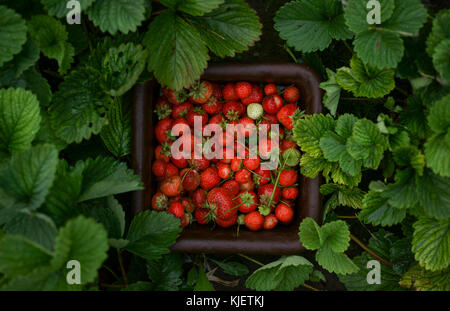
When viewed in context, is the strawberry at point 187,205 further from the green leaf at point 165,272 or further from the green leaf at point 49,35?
the green leaf at point 49,35

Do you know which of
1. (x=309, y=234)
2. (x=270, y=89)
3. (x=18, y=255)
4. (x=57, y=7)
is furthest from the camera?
(x=270, y=89)

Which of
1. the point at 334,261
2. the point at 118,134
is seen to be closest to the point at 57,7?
the point at 118,134

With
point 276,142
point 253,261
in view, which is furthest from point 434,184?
point 253,261

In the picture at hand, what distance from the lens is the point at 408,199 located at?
0.92 m

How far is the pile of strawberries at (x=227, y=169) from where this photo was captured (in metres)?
1.06

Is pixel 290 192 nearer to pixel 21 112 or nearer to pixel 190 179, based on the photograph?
pixel 190 179

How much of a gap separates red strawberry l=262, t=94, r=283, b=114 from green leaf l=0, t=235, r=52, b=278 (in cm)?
63

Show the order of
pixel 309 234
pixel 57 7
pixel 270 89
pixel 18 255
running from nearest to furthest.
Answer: pixel 18 255 < pixel 57 7 < pixel 309 234 < pixel 270 89

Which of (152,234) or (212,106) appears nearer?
(152,234)

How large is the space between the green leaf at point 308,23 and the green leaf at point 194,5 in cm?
22

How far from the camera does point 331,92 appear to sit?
1016 millimetres

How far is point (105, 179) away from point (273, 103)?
0.47 m

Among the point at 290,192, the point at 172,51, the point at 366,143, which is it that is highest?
the point at 172,51

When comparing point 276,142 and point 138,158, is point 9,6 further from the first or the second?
point 276,142
